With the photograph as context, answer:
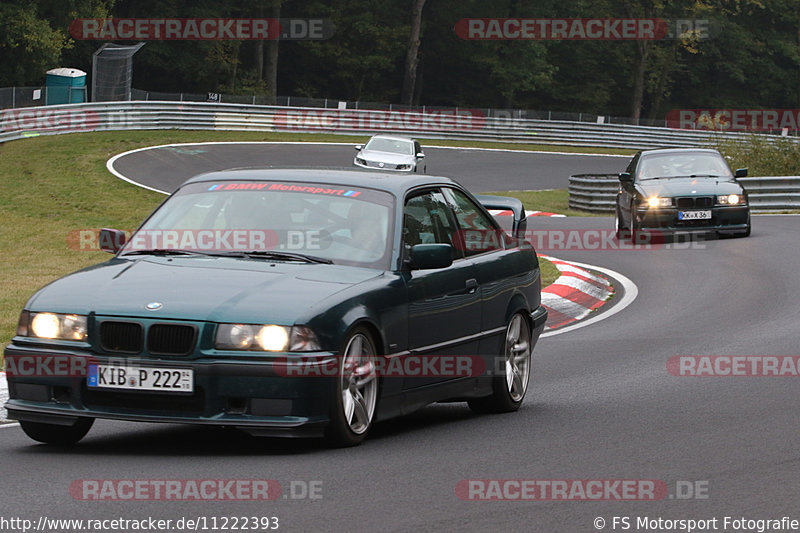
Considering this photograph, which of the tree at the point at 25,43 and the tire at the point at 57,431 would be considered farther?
the tree at the point at 25,43

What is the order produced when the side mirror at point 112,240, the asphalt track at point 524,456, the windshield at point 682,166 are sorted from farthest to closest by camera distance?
the windshield at point 682,166 < the side mirror at point 112,240 < the asphalt track at point 524,456

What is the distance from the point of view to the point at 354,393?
22.5ft

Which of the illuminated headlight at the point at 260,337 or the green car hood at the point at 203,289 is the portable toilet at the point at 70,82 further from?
the illuminated headlight at the point at 260,337

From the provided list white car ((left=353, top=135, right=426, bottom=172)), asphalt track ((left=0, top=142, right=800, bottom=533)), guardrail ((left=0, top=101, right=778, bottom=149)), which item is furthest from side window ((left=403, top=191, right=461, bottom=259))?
guardrail ((left=0, top=101, right=778, bottom=149))

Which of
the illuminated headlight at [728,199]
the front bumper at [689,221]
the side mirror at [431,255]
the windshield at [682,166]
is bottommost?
the front bumper at [689,221]

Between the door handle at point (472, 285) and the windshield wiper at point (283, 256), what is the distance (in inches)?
44.7

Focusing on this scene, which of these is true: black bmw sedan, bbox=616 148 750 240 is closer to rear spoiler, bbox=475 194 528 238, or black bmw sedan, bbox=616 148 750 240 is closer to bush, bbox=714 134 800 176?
bush, bbox=714 134 800 176

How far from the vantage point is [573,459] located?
6668 mm

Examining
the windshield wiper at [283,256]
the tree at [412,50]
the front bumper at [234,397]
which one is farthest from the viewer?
the tree at [412,50]

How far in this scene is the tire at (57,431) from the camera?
22.7 ft

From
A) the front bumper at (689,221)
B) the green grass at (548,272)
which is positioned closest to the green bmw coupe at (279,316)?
the green grass at (548,272)

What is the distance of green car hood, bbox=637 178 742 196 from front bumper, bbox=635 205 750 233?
10.3 inches

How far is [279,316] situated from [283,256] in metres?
0.90

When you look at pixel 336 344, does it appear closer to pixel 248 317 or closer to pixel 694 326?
pixel 248 317
